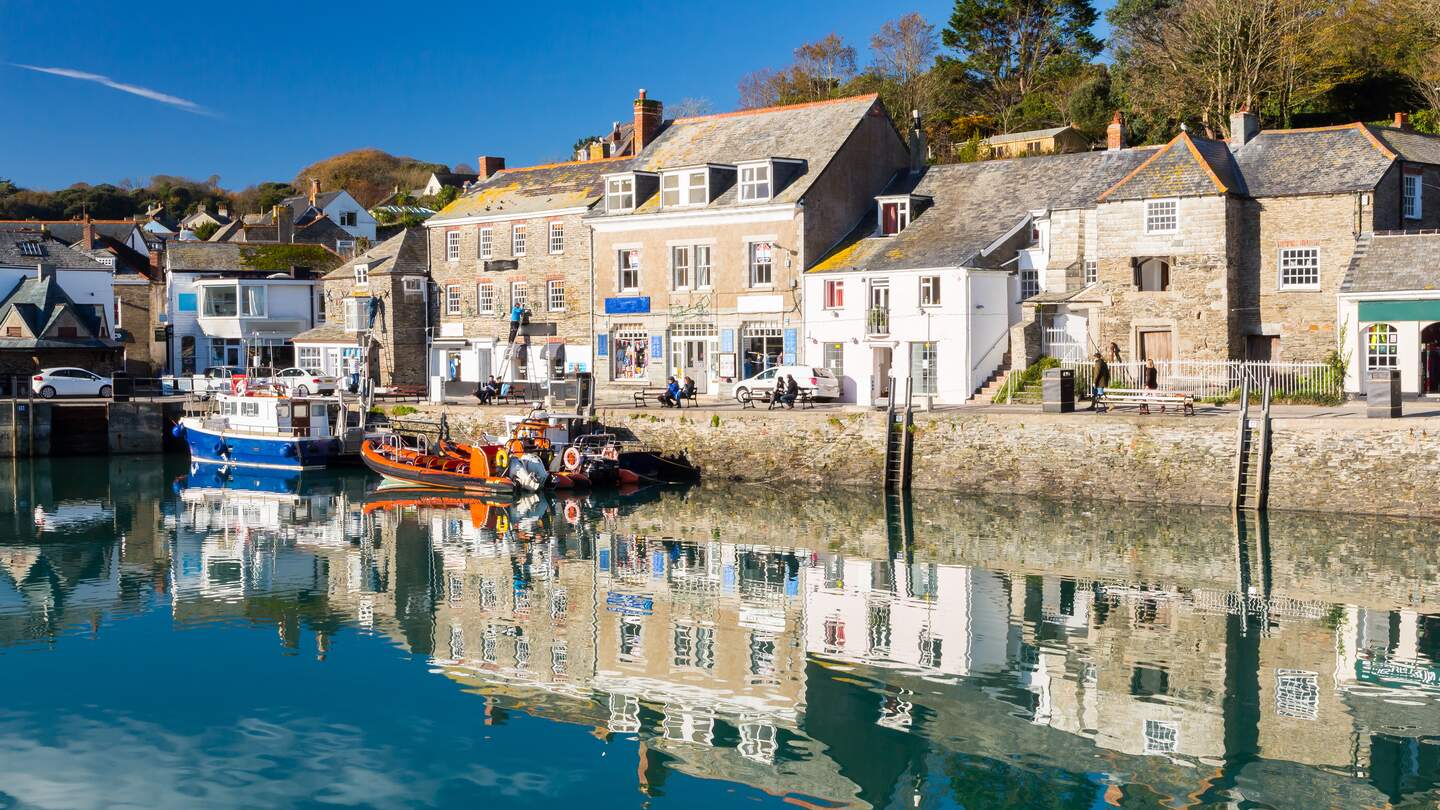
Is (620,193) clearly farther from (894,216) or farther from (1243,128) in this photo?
(1243,128)

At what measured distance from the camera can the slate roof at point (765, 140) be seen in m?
46.2

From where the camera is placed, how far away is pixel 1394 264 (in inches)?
1427

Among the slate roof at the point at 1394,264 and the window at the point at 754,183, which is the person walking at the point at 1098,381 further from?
the window at the point at 754,183

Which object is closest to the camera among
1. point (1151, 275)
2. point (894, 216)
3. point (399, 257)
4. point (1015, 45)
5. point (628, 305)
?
point (1151, 275)

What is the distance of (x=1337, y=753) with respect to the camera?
16047 millimetres

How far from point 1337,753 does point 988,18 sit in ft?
184

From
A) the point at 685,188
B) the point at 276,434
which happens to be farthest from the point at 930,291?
the point at 276,434

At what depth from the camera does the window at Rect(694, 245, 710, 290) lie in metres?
47.1

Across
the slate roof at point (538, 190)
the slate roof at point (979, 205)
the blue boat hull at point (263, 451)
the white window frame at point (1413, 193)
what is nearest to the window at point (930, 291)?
the slate roof at point (979, 205)

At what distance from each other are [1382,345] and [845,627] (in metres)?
20.9

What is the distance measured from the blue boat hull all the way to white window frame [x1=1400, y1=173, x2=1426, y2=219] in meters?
32.3

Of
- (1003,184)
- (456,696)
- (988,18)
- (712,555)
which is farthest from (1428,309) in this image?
(988,18)

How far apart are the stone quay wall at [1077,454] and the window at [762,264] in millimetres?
7515

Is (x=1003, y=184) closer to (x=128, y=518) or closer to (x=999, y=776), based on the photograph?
(x=128, y=518)
